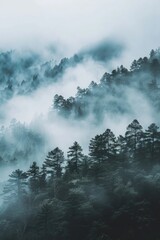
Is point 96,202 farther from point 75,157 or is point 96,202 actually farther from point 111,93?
point 111,93

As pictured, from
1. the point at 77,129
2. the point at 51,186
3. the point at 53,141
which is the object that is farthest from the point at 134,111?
the point at 51,186

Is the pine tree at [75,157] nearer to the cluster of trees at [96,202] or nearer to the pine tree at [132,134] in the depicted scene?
the cluster of trees at [96,202]

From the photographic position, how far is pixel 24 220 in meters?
67.0

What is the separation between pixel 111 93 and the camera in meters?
166

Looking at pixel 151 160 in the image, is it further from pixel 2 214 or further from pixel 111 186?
pixel 2 214

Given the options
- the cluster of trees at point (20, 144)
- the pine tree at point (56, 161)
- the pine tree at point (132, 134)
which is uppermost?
the cluster of trees at point (20, 144)

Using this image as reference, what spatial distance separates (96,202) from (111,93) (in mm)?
102569

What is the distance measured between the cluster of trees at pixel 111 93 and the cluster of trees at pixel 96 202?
76.6 meters

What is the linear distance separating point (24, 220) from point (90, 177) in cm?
1678

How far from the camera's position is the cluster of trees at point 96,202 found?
59969 mm

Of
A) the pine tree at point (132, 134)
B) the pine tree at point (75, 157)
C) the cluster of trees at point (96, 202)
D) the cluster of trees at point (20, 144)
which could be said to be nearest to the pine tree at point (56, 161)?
the cluster of trees at point (96, 202)

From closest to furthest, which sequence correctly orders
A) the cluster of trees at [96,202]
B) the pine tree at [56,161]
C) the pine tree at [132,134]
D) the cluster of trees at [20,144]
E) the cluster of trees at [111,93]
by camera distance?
the cluster of trees at [96,202] < the pine tree at [56,161] < the pine tree at [132,134] < the cluster of trees at [20,144] < the cluster of trees at [111,93]

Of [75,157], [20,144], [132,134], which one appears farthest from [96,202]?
[20,144]

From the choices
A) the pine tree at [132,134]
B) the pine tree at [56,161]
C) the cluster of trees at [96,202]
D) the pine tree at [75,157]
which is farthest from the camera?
the pine tree at [132,134]
